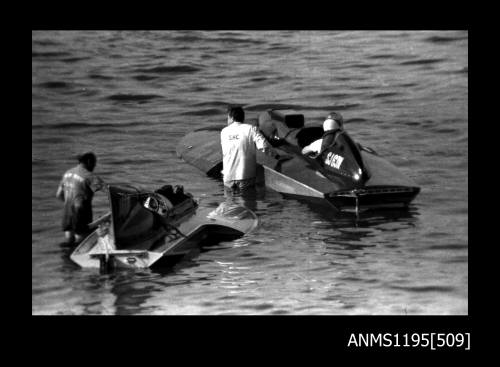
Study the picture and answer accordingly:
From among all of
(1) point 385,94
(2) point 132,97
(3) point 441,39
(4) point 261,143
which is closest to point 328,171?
(4) point 261,143

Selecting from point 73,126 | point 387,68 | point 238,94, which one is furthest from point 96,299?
point 387,68

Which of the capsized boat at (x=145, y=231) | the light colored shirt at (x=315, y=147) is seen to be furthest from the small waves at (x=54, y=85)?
the capsized boat at (x=145, y=231)

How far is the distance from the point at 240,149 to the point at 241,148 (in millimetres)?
22

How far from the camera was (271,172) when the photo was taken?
15711 mm

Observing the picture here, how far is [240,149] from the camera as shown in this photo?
15.4 metres

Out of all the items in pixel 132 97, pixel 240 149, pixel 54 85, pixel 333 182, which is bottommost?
pixel 333 182

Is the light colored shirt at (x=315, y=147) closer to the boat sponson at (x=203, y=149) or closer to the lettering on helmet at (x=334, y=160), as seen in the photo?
the lettering on helmet at (x=334, y=160)

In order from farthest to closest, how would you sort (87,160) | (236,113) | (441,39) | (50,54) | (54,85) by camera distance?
1. (441,39)
2. (50,54)
3. (54,85)
4. (236,113)
5. (87,160)

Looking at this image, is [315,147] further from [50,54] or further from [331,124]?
[50,54]

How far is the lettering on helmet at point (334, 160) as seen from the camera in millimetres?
14461

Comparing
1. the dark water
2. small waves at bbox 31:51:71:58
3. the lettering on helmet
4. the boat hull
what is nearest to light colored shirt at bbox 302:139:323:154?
the boat hull

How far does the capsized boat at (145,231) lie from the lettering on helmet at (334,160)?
198 centimetres

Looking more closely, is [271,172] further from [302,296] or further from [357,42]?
[357,42]

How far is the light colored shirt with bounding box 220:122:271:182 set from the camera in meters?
15.4
